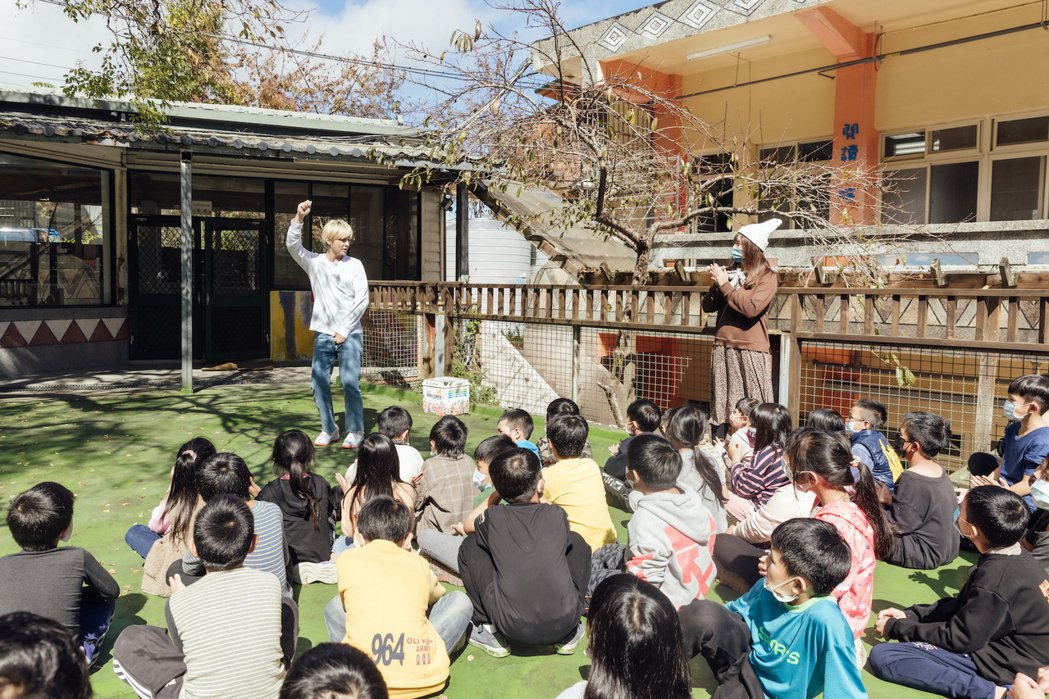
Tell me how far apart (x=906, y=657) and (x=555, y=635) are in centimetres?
139

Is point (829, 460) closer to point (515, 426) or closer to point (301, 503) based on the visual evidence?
point (515, 426)

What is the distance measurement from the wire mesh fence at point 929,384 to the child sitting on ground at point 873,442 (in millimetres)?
822

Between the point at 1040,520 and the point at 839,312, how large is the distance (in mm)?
2310

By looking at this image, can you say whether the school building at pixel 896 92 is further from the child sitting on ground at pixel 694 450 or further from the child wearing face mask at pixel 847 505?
the child wearing face mask at pixel 847 505

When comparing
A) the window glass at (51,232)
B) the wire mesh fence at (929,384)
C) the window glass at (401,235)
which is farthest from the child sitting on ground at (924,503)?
the window glass at (51,232)

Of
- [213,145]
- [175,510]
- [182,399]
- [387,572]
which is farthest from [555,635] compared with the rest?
[213,145]

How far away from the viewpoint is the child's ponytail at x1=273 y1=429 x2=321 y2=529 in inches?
147

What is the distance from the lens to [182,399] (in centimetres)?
858

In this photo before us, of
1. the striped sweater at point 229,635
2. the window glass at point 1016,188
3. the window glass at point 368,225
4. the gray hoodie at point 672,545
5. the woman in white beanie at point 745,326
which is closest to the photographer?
the striped sweater at point 229,635

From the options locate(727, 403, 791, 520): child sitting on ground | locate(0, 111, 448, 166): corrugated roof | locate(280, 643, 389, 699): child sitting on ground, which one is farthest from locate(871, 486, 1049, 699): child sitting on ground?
locate(0, 111, 448, 166): corrugated roof

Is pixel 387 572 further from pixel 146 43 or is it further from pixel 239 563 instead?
pixel 146 43

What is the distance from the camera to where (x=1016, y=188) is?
10.9m

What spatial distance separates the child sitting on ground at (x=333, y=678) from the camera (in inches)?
66.7

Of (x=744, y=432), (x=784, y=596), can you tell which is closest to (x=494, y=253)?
(x=744, y=432)
